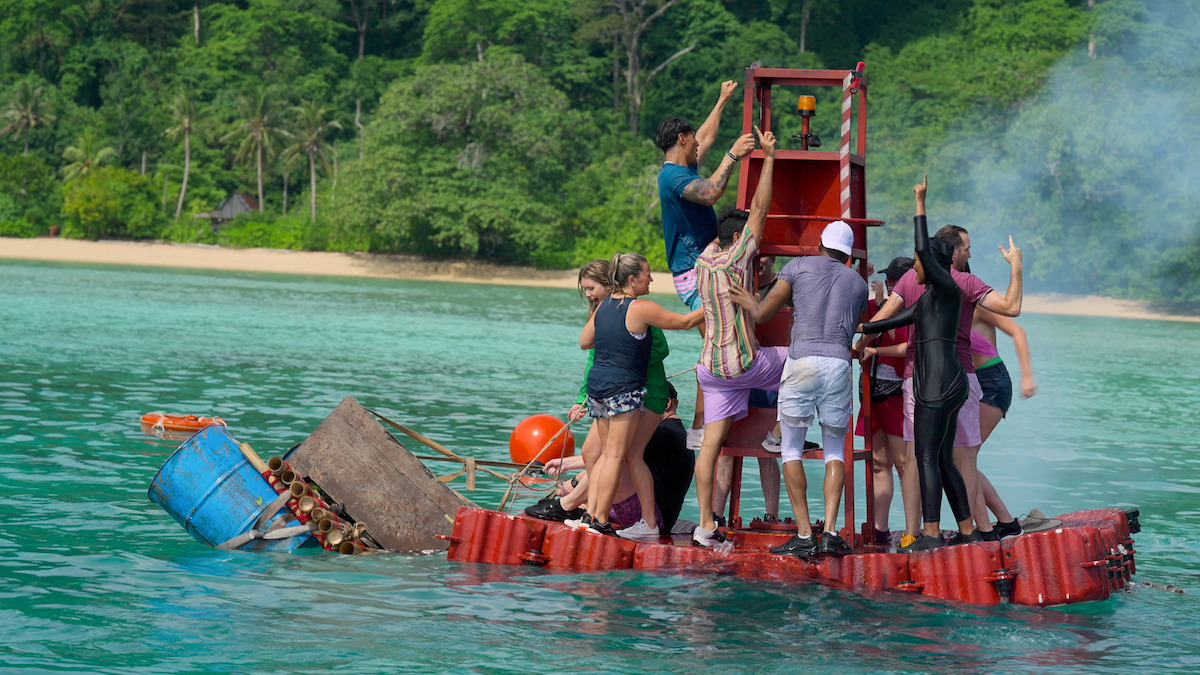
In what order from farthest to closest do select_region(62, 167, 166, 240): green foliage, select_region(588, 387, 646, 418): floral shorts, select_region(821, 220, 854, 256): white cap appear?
select_region(62, 167, 166, 240): green foliage → select_region(588, 387, 646, 418): floral shorts → select_region(821, 220, 854, 256): white cap

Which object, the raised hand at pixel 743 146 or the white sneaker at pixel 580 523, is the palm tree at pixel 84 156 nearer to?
the white sneaker at pixel 580 523

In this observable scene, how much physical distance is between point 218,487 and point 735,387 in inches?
152

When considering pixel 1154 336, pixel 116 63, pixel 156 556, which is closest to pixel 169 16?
pixel 116 63

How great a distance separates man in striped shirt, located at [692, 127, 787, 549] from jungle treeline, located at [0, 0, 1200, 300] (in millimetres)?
50661

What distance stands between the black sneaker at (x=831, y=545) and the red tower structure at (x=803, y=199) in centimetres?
29

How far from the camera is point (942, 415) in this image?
8.40m

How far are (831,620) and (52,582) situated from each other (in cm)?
513

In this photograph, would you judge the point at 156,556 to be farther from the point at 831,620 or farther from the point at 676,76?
the point at 676,76

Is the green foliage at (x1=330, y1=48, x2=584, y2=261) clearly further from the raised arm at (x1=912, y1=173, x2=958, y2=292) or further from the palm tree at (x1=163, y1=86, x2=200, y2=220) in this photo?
the raised arm at (x1=912, y1=173, x2=958, y2=292)

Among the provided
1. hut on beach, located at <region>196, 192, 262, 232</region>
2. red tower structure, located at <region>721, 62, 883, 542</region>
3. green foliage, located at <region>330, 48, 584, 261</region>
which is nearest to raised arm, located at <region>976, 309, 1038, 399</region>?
red tower structure, located at <region>721, 62, 883, 542</region>

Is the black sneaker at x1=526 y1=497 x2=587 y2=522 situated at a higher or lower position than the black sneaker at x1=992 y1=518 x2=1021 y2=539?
lower

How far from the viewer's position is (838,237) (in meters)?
8.48

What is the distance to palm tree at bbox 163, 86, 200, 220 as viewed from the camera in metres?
86.1

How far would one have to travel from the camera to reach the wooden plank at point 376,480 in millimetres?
9609
